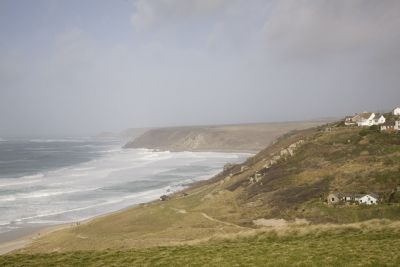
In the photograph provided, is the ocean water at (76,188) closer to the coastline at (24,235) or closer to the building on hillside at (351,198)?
the coastline at (24,235)

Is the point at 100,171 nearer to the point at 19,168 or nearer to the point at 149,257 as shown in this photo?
the point at 19,168

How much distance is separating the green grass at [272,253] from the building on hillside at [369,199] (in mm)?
22336

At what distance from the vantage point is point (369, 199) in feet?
158

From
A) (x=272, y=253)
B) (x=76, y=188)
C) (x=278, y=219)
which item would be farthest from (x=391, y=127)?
(x=76, y=188)

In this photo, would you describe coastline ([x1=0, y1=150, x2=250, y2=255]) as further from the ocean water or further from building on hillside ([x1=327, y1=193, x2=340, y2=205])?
building on hillside ([x1=327, y1=193, x2=340, y2=205])

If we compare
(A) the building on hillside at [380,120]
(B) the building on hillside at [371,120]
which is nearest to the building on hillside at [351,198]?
(B) the building on hillside at [371,120]

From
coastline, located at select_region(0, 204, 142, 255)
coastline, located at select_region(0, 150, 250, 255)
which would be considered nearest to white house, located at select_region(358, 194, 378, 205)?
coastline, located at select_region(0, 150, 250, 255)

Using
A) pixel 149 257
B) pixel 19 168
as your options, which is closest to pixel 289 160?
pixel 149 257

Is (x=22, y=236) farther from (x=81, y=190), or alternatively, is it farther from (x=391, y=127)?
(x=391, y=127)

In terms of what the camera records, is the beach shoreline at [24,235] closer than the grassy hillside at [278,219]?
No

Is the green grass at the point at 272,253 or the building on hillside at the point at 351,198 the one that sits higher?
the green grass at the point at 272,253

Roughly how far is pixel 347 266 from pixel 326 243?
576 centimetres

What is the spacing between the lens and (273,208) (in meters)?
54.4

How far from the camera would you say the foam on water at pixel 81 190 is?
7081cm
